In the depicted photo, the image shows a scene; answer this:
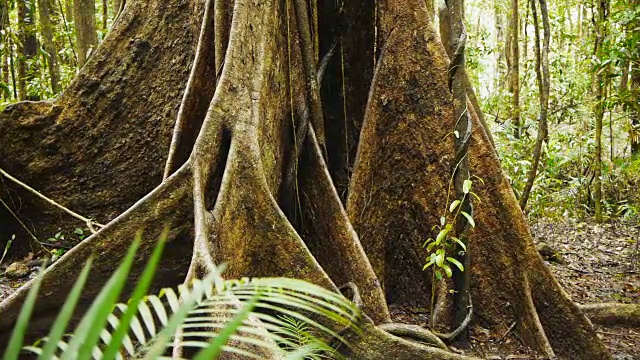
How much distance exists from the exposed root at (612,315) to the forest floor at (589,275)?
45mm

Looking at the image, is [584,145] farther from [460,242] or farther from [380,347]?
[380,347]

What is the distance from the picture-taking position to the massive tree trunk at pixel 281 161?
3.24m

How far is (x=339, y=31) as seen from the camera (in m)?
4.98

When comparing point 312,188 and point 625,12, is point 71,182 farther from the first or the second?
point 625,12

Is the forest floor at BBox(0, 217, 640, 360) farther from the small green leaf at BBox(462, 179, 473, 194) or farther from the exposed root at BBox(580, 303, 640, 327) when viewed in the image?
the small green leaf at BBox(462, 179, 473, 194)

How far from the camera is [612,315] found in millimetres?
4609

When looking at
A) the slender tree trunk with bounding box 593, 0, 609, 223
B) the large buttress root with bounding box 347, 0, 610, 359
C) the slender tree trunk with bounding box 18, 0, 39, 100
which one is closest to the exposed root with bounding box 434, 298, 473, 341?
the large buttress root with bounding box 347, 0, 610, 359

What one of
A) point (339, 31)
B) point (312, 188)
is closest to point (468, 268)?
point (312, 188)

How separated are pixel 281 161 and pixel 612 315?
261 centimetres

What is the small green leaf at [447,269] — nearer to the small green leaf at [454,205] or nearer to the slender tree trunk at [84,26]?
the small green leaf at [454,205]

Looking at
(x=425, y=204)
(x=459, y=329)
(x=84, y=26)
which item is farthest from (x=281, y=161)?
(x=84, y=26)

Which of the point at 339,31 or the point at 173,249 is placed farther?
the point at 339,31

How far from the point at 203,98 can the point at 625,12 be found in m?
4.19

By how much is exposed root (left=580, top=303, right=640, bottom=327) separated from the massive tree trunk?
0.66m
